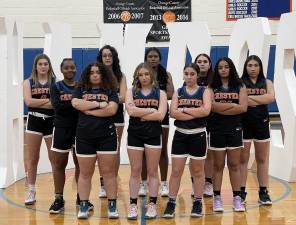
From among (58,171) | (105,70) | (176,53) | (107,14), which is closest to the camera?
(105,70)

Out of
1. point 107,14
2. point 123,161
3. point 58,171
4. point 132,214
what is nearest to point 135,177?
point 132,214

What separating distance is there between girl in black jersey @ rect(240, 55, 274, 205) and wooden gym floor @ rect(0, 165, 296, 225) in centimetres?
32

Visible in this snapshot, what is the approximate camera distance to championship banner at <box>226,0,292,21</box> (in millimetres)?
14094

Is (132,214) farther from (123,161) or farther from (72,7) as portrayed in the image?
(72,7)

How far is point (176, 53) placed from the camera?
8133 mm

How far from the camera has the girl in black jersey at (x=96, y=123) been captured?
4.94 metres

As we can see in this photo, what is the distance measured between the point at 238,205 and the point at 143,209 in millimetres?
989

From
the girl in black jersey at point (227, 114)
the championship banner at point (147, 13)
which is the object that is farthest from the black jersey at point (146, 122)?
the championship banner at point (147, 13)

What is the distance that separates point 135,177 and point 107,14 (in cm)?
958

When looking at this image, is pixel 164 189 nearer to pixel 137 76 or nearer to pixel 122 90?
pixel 122 90

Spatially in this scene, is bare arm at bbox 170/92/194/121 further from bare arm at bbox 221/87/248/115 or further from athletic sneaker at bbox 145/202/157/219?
athletic sneaker at bbox 145/202/157/219

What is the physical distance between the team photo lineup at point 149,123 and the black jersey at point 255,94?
0.01 metres

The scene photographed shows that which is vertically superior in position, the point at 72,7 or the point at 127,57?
the point at 72,7

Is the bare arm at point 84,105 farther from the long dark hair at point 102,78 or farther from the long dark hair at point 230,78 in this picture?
→ the long dark hair at point 230,78
